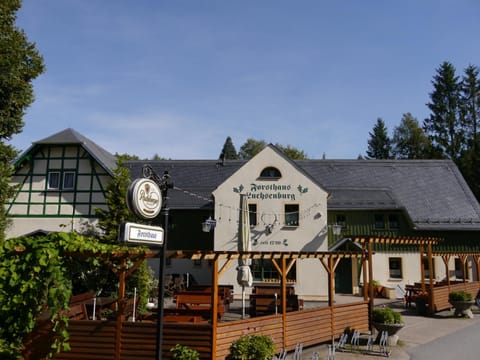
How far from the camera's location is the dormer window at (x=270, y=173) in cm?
2275

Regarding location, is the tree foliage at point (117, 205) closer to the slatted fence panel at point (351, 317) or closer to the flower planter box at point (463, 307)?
the slatted fence panel at point (351, 317)

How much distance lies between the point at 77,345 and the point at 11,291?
2.17m

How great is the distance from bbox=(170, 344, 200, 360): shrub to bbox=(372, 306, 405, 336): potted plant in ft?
19.2

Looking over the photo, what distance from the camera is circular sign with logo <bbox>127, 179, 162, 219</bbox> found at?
257 inches

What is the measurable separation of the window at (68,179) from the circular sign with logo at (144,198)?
1814 cm

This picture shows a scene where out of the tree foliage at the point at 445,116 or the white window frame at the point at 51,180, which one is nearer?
the white window frame at the point at 51,180

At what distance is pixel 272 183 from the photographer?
74.4ft

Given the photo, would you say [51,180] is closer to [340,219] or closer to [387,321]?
[340,219]

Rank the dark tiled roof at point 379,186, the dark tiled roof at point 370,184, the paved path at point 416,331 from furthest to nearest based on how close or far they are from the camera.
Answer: the dark tiled roof at point 379,186
the dark tiled roof at point 370,184
the paved path at point 416,331

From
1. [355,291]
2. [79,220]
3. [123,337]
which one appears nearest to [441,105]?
[355,291]

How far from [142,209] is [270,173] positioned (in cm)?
1656

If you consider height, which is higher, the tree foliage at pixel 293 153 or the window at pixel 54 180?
the tree foliage at pixel 293 153

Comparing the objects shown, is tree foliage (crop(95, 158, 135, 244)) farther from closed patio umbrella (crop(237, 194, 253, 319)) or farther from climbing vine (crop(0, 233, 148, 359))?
climbing vine (crop(0, 233, 148, 359))

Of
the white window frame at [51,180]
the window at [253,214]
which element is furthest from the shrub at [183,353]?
the white window frame at [51,180]
